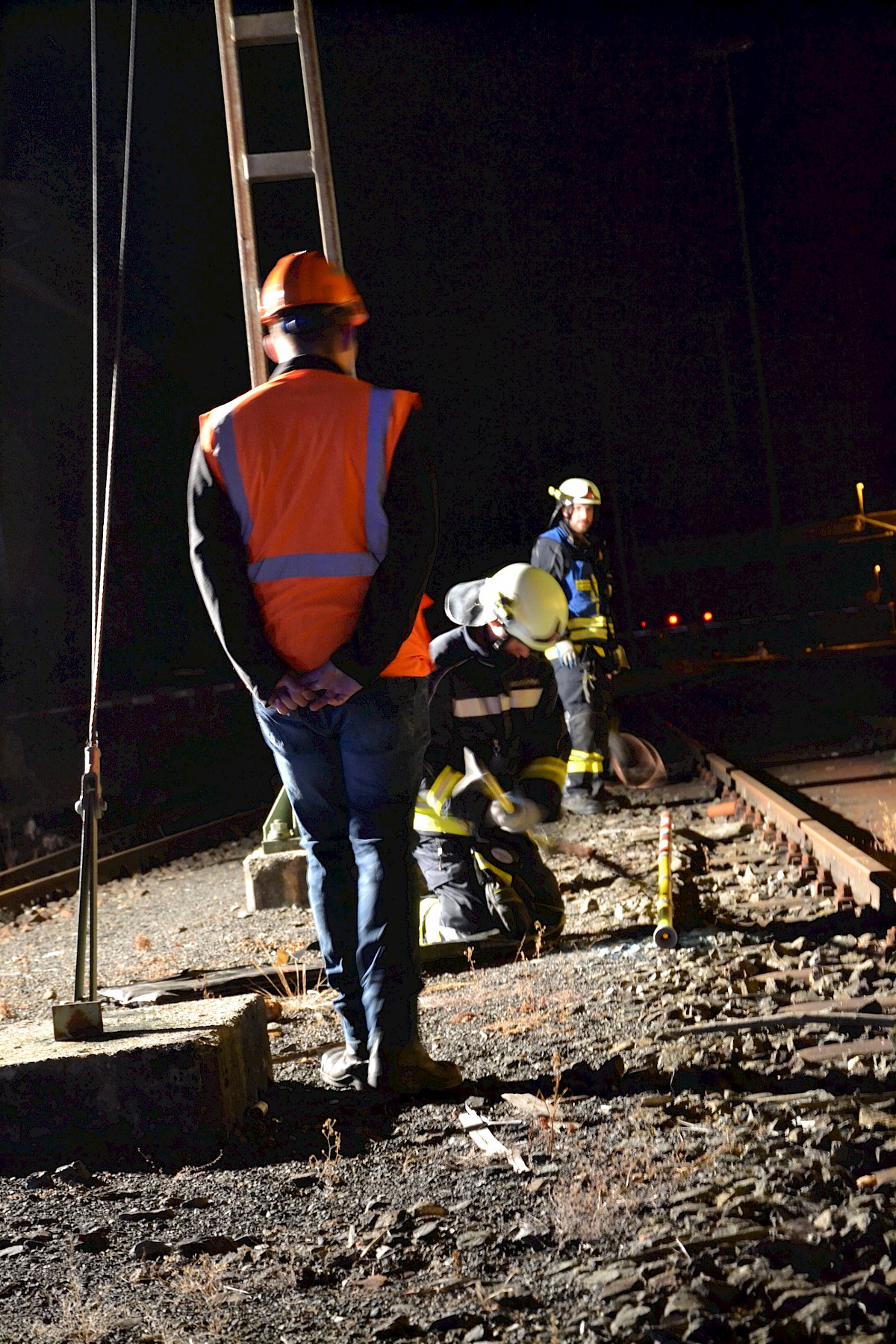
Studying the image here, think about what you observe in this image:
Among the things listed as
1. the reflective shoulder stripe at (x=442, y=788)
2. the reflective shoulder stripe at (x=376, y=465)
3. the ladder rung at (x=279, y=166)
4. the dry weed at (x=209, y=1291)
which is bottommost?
the dry weed at (x=209, y=1291)

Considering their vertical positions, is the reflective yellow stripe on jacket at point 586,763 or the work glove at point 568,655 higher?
the work glove at point 568,655

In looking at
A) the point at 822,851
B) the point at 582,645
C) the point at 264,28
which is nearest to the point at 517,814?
the point at 822,851

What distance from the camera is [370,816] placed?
11.9 feet

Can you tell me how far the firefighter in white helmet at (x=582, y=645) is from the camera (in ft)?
30.1

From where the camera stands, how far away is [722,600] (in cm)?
2753

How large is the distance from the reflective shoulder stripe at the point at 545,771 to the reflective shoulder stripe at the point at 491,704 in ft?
0.79

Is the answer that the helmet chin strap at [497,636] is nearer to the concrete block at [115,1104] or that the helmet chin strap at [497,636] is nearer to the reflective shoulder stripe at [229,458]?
the reflective shoulder stripe at [229,458]

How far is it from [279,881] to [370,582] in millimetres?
3795

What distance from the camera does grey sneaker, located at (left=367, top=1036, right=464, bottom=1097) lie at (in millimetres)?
3604

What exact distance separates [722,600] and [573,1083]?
24.6 m

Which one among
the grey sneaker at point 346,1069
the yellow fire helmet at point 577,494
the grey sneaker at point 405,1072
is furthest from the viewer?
the yellow fire helmet at point 577,494

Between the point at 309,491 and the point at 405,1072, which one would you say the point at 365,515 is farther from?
the point at 405,1072

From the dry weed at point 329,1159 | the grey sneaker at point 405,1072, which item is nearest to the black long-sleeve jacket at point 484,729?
the grey sneaker at point 405,1072

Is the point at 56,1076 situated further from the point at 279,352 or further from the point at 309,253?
the point at 309,253
